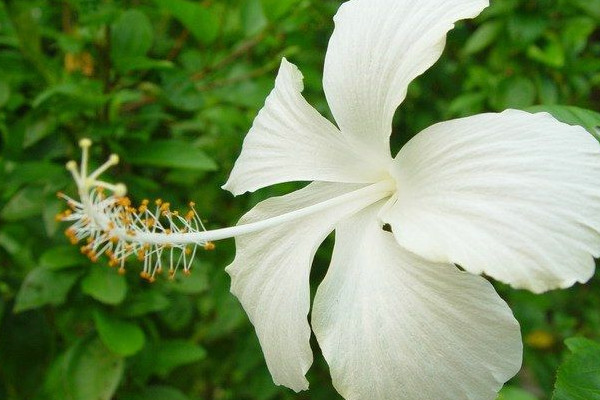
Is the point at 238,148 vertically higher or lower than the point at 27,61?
lower

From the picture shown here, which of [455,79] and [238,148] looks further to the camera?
[455,79]

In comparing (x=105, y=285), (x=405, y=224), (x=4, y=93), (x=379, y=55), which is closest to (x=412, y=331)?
(x=405, y=224)

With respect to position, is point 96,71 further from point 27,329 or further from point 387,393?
point 387,393

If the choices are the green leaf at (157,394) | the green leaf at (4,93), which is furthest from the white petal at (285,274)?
the green leaf at (4,93)

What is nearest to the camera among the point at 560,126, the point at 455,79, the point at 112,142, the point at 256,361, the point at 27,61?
the point at 560,126

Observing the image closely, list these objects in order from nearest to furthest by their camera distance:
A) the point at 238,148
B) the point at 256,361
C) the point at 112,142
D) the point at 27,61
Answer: the point at 112,142
the point at 27,61
the point at 256,361
the point at 238,148

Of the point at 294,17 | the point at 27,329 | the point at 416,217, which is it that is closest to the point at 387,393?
the point at 416,217

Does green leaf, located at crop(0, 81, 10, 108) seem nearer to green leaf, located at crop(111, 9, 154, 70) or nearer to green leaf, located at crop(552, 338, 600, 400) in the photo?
green leaf, located at crop(111, 9, 154, 70)

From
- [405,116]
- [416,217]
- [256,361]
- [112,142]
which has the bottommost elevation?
[256,361]
